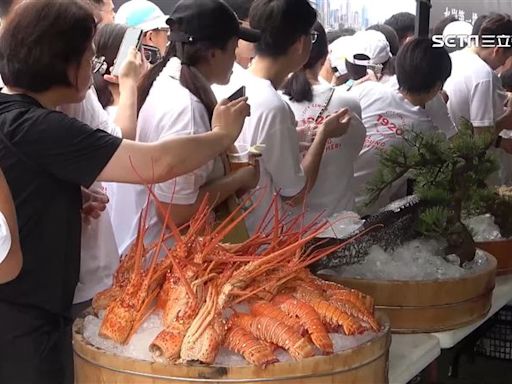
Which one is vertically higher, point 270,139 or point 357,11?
point 270,139

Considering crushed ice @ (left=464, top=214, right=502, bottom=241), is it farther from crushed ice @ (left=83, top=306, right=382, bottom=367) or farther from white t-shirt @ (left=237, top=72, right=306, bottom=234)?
crushed ice @ (left=83, top=306, right=382, bottom=367)

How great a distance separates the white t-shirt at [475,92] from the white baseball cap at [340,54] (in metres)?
0.56

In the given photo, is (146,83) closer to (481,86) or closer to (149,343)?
(149,343)

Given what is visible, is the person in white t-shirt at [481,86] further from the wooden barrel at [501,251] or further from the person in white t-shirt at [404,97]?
the wooden barrel at [501,251]

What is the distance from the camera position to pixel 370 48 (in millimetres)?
3695

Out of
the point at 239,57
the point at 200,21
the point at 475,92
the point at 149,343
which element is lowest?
the point at 475,92

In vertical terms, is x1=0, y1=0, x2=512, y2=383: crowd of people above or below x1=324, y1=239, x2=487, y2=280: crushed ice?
above

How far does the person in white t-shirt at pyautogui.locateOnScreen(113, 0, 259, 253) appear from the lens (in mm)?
1716

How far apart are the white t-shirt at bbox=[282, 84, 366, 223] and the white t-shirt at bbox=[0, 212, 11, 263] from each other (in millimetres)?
1342

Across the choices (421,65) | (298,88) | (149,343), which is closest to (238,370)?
(149,343)

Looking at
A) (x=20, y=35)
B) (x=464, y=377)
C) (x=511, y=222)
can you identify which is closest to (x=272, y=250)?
(x=20, y=35)

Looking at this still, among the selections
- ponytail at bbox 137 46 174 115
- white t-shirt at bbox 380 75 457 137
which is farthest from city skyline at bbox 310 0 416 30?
ponytail at bbox 137 46 174 115

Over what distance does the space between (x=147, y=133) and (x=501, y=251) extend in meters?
1.00

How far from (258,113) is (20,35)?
2.65ft
